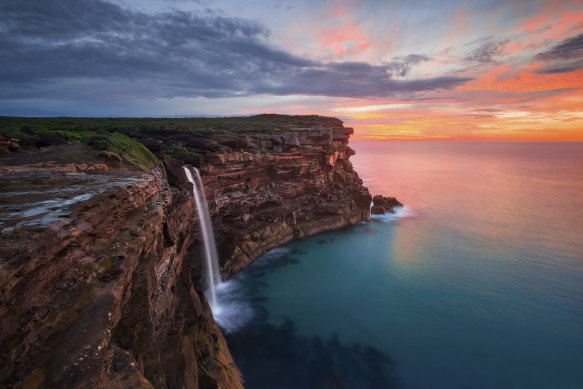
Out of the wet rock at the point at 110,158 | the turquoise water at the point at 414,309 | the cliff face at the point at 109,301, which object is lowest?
the turquoise water at the point at 414,309

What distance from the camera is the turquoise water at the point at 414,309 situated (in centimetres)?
1520

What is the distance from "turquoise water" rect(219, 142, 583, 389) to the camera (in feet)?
49.9

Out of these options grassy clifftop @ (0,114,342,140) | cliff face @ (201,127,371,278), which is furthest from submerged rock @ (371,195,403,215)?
grassy clifftop @ (0,114,342,140)

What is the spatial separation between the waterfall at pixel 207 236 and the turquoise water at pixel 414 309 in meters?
1.10

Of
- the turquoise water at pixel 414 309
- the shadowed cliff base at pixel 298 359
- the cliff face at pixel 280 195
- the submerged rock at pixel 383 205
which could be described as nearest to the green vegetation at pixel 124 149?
the cliff face at pixel 280 195

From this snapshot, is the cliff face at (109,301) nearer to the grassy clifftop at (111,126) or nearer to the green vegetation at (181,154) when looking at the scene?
the green vegetation at (181,154)

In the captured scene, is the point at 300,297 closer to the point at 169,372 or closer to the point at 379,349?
the point at 379,349

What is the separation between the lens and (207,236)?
2361 centimetres

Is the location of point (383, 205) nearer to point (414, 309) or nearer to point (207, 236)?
point (414, 309)

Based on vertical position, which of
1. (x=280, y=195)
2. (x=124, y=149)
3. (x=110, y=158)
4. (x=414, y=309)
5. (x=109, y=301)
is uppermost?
(x=124, y=149)

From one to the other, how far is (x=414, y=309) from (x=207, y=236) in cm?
1932

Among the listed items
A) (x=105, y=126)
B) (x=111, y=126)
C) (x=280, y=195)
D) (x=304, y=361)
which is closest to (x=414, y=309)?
(x=304, y=361)

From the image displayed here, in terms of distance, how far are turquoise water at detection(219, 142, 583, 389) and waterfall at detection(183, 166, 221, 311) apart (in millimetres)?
1104

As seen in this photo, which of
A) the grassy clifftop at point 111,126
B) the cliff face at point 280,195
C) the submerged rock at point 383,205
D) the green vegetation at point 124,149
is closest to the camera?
the green vegetation at point 124,149
